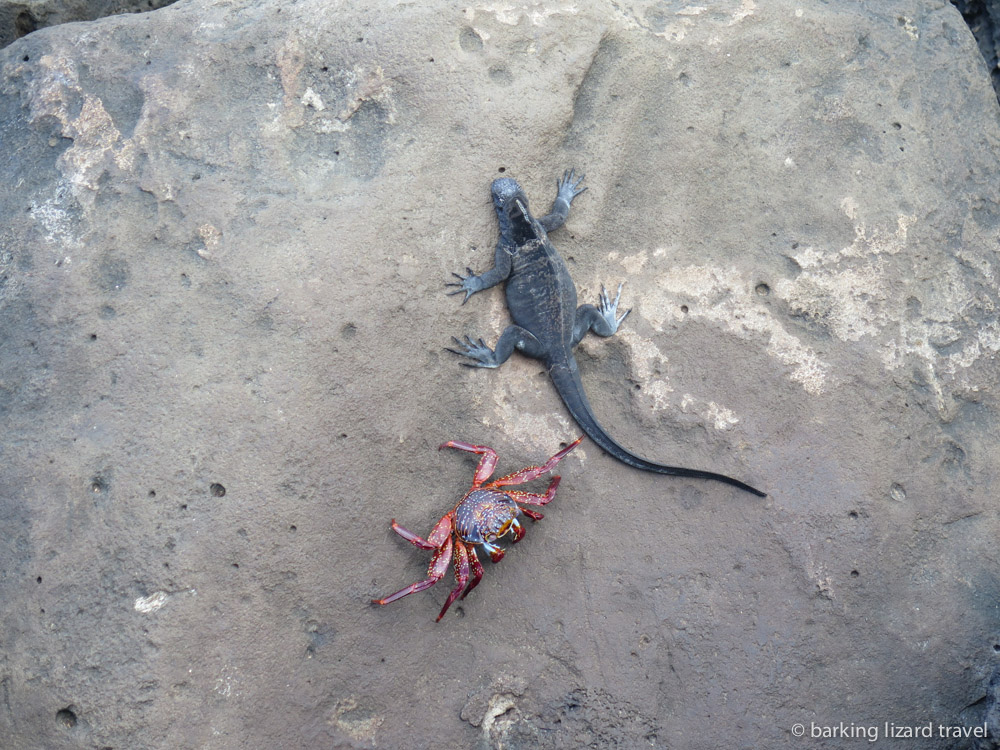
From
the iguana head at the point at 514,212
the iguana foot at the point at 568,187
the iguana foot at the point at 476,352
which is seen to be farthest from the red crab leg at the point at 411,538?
the iguana foot at the point at 568,187

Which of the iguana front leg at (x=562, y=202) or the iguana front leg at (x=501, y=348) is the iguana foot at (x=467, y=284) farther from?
the iguana front leg at (x=562, y=202)

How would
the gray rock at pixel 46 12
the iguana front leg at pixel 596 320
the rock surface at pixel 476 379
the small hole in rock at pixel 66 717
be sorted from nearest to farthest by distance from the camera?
the small hole in rock at pixel 66 717 → the rock surface at pixel 476 379 → the iguana front leg at pixel 596 320 → the gray rock at pixel 46 12

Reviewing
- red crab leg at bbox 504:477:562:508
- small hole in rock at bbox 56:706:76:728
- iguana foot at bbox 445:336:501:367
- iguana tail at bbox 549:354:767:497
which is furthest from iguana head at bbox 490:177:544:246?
small hole in rock at bbox 56:706:76:728

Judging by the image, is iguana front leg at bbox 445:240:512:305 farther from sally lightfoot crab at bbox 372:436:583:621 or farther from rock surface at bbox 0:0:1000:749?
sally lightfoot crab at bbox 372:436:583:621

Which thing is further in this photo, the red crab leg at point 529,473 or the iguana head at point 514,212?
the iguana head at point 514,212

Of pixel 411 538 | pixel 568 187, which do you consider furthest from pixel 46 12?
pixel 411 538

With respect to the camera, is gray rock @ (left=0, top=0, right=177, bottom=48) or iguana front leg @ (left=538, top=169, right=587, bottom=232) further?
gray rock @ (left=0, top=0, right=177, bottom=48)

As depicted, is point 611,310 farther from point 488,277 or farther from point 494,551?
point 494,551
